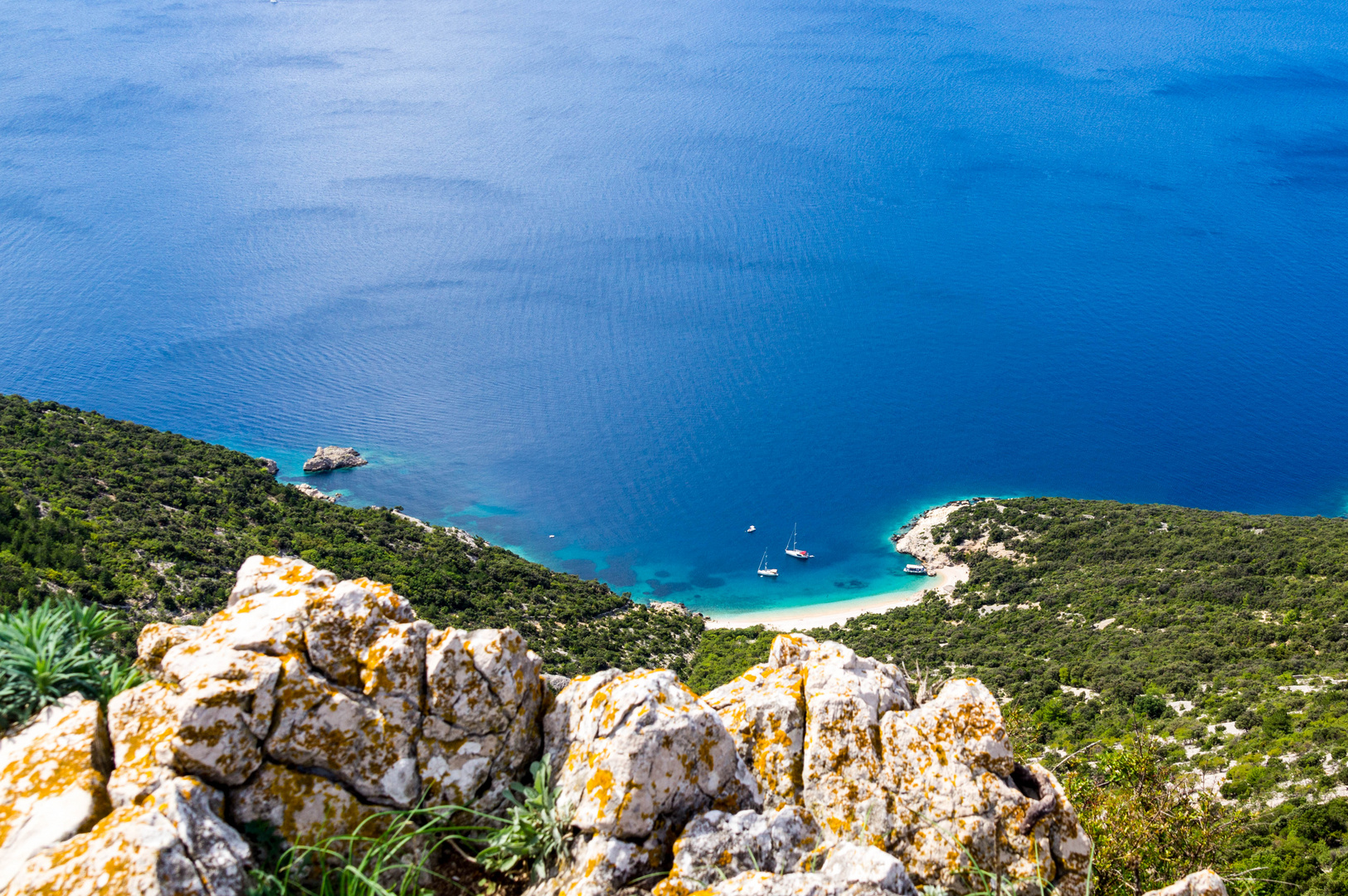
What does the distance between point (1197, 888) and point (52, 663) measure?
26.0 ft

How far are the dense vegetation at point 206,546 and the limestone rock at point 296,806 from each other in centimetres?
1769

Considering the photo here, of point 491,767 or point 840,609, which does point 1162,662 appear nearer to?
point 840,609

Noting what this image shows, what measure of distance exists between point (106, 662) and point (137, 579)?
73.0 feet

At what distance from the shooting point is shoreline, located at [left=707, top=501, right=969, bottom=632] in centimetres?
4422

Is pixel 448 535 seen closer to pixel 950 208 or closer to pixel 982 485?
pixel 982 485

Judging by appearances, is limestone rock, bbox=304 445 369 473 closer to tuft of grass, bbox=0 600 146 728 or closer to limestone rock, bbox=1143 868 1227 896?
tuft of grass, bbox=0 600 146 728

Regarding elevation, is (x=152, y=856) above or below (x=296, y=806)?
above

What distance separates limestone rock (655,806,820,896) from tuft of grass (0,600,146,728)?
3986mm

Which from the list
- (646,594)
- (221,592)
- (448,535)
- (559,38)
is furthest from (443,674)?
(559,38)

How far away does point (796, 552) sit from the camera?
52.6 m

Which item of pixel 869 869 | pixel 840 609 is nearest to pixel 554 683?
pixel 869 869

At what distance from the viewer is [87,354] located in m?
69.5

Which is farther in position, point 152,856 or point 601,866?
point 601,866

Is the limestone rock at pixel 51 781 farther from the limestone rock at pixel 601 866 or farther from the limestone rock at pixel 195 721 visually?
the limestone rock at pixel 601 866
